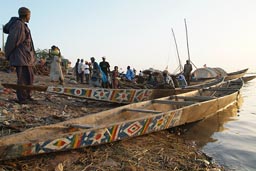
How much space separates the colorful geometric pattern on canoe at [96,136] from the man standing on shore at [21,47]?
266 centimetres

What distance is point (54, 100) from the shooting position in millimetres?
6520

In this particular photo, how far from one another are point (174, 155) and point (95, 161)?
3.96 ft

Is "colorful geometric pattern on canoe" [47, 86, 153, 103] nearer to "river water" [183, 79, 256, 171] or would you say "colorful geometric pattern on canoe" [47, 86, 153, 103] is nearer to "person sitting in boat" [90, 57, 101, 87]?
"river water" [183, 79, 256, 171]

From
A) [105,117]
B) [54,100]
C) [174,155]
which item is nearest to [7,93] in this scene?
[54,100]

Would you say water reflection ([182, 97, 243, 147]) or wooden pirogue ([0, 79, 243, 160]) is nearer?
wooden pirogue ([0, 79, 243, 160])

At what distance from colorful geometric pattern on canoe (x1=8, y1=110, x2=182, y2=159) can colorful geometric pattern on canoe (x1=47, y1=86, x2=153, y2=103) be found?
2582 millimetres

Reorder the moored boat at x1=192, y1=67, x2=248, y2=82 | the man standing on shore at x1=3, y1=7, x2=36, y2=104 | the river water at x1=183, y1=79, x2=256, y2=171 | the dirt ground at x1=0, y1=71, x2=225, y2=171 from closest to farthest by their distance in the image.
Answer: the dirt ground at x1=0, y1=71, x2=225, y2=171 < the river water at x1=183, y1=79, x2=256, y2=171 < the man standing on shore at x1=3, y1=7, x2=36, y2=104 < the moored boat at x1=192, y1=67, x2=248, y2=82

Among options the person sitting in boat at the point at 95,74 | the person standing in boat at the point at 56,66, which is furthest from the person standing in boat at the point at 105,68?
the person standing in boat at the point at 56,66

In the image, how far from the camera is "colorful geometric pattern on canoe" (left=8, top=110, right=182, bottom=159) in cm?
248

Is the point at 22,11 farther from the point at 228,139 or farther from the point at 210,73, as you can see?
the point at 210,73

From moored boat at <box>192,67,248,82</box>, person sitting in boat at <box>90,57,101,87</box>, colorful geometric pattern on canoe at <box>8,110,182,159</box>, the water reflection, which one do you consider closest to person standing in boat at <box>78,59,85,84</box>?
person sitting in boat at <box>90,57,101,87</box>

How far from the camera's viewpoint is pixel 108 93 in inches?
259

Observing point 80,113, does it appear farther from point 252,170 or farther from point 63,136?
point 252,170

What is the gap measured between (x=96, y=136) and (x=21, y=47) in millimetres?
2843
